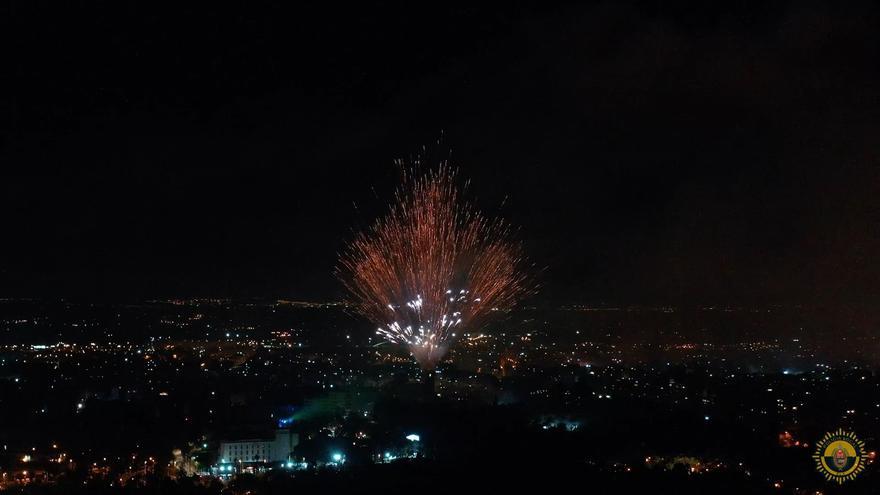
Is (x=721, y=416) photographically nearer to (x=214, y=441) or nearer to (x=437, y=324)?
(x=437, y=324)

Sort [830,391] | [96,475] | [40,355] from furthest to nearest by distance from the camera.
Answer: [40,355] < [830,391] < [96,475]

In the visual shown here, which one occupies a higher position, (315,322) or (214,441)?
(315,322)

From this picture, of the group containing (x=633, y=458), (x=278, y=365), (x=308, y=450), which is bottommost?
(x=633, y=458)

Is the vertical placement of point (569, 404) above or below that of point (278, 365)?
below

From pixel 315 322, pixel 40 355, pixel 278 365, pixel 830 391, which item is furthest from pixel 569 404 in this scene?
pixel 315 322

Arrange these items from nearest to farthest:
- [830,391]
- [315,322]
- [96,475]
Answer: [96,475], [830,391], [315,322]

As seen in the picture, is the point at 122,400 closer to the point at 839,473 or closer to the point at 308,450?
the point at 308,450

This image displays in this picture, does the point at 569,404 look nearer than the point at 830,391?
Yes

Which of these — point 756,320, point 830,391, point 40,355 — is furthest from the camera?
point 756,320

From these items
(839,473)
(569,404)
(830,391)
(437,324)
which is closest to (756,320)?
(830,391)
